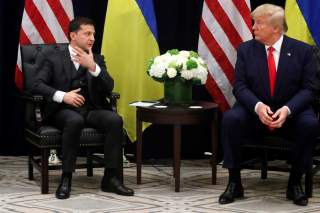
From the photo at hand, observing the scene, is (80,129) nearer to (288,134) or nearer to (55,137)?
(55,137)

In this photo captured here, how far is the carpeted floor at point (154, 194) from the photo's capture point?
15.4ft

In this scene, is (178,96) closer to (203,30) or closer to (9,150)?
(203,30)

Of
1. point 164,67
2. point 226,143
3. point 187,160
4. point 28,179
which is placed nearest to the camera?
point 226,143

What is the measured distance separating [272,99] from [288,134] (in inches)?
10.2

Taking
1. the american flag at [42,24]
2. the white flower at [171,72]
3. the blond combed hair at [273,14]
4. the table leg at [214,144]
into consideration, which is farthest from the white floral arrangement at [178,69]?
the american flag at [42,24]

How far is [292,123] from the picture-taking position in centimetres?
493

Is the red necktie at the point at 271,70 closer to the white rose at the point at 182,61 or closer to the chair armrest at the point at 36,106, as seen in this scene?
the white rose at the point at 182,61

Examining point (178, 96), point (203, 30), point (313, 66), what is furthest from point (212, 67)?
point (313, 66)

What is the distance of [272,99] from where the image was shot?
4.95m

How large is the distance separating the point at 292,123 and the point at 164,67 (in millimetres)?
974

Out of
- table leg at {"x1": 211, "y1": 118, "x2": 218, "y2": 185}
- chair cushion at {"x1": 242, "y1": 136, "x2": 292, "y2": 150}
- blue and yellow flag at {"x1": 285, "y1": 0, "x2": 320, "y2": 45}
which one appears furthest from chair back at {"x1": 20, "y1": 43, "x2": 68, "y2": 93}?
blue and yellow flag at {"x1": 285, "y1": 0, "x2": 320, "y2": 45}

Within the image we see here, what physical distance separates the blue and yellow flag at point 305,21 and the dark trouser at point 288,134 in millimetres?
1057

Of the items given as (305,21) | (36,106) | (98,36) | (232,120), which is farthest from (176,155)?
(98,36)

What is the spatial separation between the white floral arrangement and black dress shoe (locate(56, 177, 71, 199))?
97 cm
